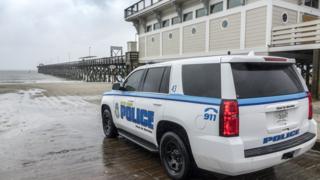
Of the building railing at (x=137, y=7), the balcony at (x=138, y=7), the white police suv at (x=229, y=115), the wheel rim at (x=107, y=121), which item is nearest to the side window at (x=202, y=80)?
the white police suv at (x=229, y=115)

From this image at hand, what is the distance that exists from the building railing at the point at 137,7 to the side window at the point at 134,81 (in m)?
18.2

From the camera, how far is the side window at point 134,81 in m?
5.27

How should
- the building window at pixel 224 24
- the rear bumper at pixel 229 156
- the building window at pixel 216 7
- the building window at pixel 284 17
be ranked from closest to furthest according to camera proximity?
1. the rear bumper at pixel 229 156
2. the building window at pixel 284 17
3. the building window at pixel 224 24
4. the building window at pixel 216 7

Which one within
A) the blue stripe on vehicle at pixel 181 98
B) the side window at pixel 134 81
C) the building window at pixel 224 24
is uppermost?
the building window at pixel 224 24

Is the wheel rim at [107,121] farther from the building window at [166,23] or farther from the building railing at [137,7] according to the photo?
the building railing at [137,7]

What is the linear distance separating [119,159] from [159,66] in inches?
74.7

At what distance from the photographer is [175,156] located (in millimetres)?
4066

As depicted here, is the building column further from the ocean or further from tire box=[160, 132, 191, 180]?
the ocean

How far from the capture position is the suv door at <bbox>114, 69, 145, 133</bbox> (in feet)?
17.1

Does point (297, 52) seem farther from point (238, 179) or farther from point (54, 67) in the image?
point (54, 67)

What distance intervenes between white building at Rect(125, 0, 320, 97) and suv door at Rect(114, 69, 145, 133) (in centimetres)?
666

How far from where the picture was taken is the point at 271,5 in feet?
46.4

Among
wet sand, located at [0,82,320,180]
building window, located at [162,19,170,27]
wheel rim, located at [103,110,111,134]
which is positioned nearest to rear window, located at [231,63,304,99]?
wet sand, located at [0,82,320,180]

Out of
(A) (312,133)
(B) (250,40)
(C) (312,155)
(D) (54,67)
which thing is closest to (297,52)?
(B) (250,40)
